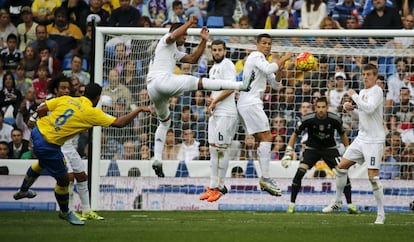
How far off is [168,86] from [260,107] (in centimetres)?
226

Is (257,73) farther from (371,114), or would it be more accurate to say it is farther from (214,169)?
(371,114)

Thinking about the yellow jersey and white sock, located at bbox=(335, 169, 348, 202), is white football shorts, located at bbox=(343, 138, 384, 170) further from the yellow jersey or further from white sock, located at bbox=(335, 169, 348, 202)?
the yellow jersey

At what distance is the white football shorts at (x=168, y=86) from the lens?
1570cm

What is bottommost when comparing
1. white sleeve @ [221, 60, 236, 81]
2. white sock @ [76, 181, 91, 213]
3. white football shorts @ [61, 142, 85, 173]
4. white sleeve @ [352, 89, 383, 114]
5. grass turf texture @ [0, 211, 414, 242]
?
grass turf texture @ [0, 211, 414, 242]

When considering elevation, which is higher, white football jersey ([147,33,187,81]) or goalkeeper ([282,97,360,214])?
white football jersey ([147,33,187,81])

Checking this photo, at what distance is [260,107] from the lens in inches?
686

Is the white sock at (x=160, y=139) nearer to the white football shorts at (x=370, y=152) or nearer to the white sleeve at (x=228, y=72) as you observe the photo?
the white sleeve at (x=228, y=72)

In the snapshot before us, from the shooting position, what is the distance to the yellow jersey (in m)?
14.1

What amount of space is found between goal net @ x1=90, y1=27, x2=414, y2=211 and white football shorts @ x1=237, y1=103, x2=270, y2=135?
237cm

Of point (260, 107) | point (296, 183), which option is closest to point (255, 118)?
point (260, 107)

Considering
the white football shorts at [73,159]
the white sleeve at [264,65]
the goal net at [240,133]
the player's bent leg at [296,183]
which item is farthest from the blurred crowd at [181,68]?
the white football shorts at [73,159]

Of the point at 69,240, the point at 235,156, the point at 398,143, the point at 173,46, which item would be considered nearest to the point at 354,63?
the point at 398,143

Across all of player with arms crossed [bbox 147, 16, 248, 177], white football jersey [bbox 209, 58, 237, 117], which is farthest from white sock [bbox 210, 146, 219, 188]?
player with arms crossed [bbox 147, 16, 248, 177]

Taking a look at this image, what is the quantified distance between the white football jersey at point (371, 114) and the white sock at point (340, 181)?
5.40 feet
